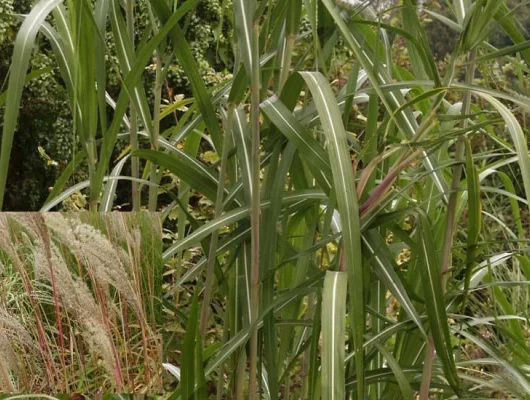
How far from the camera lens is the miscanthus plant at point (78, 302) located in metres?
0.93

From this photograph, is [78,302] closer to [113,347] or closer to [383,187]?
[113,347]

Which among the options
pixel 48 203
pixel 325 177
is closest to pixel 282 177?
pixel 325 177

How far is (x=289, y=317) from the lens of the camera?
1026 millimetres

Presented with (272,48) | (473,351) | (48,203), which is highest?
(272,48)

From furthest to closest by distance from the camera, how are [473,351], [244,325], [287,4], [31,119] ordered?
[31,119]
[473,351]
[244,325]
[287,4]

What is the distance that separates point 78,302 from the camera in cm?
95

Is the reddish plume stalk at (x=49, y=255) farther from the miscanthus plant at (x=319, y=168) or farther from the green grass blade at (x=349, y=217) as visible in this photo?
the green grass blade at (x=349, y=217)

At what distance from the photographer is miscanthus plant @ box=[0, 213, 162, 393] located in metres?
0.93

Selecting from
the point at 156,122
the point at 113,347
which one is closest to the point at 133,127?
the point at 156,122

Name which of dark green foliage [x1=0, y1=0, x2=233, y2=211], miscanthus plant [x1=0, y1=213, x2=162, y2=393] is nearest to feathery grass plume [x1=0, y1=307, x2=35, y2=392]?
miscanthus plant [x1=0, y1=213, x2=162, y2=393]

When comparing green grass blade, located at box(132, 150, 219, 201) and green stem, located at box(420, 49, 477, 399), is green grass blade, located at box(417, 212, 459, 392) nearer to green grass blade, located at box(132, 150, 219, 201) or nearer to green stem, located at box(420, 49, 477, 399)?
green stem, located at box(420, 49, 477, 399)

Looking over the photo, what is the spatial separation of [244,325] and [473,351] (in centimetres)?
139

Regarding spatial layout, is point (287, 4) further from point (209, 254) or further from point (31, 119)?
point (31, 119)

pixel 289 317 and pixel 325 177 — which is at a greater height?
pixel 325 177
